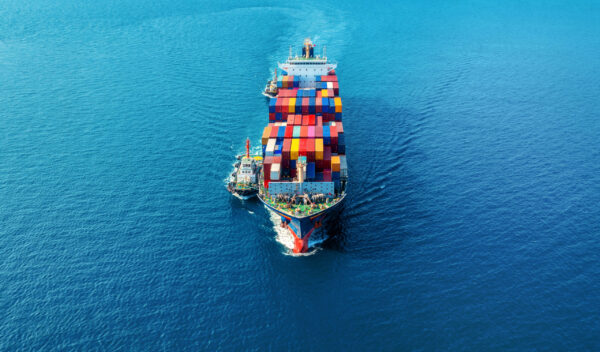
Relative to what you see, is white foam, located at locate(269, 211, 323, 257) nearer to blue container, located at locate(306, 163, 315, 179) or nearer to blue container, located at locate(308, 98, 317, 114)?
blue container, located at locate(306, 163, 315, 179)

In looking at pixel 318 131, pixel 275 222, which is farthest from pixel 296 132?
pixel 275 222

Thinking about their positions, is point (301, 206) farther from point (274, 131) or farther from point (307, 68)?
point (307, 68)

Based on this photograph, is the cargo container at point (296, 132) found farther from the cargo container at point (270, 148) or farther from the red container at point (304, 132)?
the cargo container at point (270, 148)

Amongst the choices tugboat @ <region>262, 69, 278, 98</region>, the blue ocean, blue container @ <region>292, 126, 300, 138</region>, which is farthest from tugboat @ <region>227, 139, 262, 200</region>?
tugboat @ <region>262, 69, 278, 98</region>

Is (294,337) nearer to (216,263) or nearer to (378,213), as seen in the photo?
(216,263)

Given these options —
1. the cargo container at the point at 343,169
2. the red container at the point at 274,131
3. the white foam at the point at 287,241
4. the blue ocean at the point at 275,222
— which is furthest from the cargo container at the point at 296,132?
the white foam at the point at 287,241

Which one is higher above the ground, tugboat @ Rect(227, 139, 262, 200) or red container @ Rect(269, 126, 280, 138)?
red container @ Rect(269, 126, 280, 138)
